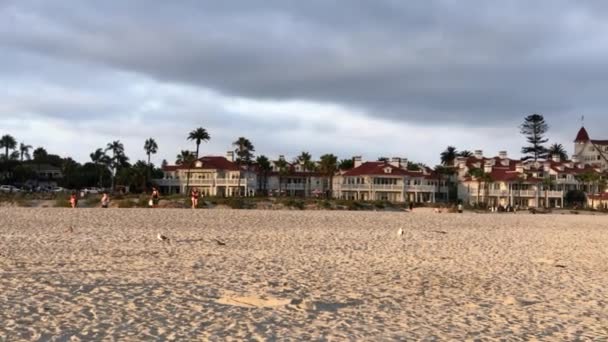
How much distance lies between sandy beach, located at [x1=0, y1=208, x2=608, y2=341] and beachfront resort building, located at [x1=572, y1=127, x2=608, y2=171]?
111m

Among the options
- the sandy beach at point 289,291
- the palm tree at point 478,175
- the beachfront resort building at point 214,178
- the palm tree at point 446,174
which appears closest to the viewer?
the sandy beach at point 289,291

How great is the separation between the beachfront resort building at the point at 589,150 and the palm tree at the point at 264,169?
59.3 metres

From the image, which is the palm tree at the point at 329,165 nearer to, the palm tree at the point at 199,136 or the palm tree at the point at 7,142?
the palm tree at the point at 199,136

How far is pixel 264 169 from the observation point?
3782 inches

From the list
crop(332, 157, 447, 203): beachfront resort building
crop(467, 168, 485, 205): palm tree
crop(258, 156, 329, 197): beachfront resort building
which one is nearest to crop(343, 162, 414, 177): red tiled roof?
crop(332, 157, 447, 203): beachfront resort building

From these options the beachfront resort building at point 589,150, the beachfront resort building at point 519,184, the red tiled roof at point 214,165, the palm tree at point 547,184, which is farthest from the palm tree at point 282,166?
the beachfront resort building at point 589,150

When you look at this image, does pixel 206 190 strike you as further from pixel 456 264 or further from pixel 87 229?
A: pixel 456 264

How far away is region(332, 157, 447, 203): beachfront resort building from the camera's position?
86.4 meters

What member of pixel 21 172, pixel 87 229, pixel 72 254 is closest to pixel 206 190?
pixel 21 172

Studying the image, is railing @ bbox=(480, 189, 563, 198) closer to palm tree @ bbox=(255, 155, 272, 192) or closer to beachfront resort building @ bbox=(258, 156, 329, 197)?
beachfront resort building @ bbox=(258, 156, 329, 197)

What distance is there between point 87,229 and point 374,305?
1613 cm

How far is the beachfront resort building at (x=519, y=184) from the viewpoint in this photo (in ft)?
295

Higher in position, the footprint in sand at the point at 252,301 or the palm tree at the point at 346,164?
the palm tree at the point at 346,164

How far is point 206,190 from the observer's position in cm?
8769
